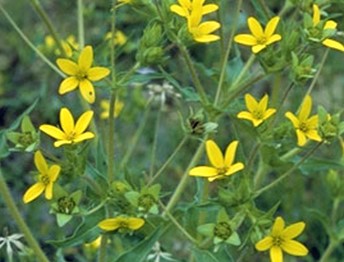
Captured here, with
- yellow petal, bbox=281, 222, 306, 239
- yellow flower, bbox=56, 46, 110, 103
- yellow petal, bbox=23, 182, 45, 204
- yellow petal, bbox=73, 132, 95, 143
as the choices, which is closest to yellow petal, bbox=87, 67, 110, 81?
yellow flower, bbox=56, 46, 110, 103

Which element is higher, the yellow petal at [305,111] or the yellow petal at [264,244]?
the yellow petal at [305,111]

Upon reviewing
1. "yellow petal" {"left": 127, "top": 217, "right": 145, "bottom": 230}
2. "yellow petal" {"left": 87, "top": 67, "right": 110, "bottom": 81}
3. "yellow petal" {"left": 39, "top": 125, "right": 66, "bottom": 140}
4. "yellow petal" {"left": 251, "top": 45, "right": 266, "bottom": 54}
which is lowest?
"yellow petal" {"left": 127, "top": 217, "right": 145, "bottom": 230}

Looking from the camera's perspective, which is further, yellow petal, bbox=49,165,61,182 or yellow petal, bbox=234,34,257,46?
yellow petal, bbox=234,34,257,46

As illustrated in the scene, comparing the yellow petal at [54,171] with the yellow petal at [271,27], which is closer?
the yellow petal at [54,171]

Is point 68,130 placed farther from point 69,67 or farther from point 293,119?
point 293,119

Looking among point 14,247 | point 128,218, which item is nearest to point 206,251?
point 128,218

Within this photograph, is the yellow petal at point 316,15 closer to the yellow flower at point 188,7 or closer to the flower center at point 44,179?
the yellow flower at point 188,7

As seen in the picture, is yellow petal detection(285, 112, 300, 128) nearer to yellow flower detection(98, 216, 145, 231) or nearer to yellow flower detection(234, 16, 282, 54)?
yellow flower detection(234, 16, 282, 54)

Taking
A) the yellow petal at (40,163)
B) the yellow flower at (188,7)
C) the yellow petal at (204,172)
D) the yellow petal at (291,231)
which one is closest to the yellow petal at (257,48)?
the yellow flower at (188,7)
